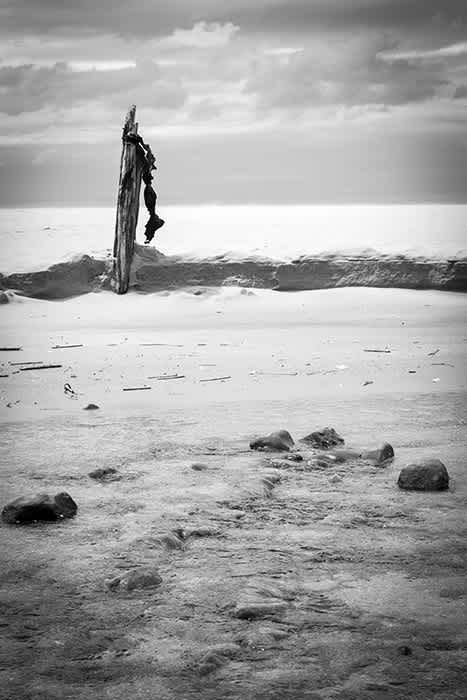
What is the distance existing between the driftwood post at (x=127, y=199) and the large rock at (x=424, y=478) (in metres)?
7.34

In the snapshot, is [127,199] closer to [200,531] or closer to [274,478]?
[274,478]

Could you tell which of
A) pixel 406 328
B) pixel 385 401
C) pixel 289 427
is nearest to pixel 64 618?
pixel 289 427

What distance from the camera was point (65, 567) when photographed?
3.26m

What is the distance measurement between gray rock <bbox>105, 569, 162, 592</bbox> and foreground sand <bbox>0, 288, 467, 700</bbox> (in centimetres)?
3

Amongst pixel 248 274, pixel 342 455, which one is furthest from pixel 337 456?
pixel 248 274

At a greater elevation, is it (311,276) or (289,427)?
(311,276)

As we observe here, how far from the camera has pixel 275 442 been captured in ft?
15.9

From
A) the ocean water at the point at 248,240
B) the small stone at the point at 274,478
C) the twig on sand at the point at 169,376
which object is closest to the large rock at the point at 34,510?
the small stone at the point at 274,478

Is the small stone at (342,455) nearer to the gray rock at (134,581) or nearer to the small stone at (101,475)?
the small stone at (101,475)

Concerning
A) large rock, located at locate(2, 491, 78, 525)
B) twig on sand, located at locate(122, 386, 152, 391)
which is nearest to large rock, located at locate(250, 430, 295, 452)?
large rock, located at locate(2, 491, 78, 525)

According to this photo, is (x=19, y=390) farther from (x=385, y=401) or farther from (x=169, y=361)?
(x=385, y=401)

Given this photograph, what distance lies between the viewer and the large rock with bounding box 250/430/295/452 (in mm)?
4848

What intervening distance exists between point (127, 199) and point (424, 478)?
296 inches

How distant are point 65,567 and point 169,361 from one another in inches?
171
